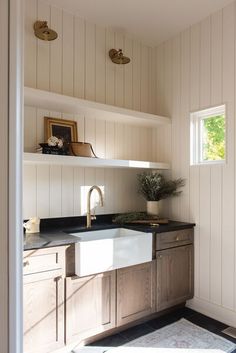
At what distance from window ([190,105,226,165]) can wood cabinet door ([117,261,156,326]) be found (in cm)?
115

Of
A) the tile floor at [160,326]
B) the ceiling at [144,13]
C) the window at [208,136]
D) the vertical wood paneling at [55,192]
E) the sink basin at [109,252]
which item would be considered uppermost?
the ceiling at [144,13]

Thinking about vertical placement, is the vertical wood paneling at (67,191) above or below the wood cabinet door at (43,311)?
above

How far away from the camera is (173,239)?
2535 mm

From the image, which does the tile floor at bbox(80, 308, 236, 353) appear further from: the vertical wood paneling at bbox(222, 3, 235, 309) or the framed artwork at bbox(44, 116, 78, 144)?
the framed artwork at bbox(44, 116, 78, 144)

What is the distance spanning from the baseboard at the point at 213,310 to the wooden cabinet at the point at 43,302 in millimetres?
1397

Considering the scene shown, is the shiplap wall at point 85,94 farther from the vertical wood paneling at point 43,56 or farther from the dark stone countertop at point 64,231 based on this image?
the dark stone countertop at point 64,231

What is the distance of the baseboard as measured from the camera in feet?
7.79

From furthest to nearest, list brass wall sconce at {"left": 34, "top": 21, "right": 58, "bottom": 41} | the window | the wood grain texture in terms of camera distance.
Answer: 1. the window
2. brass wall sconce at {"left": 34, "top": 21, "right": 58, "bottom": 41}
3. the wood grain texture

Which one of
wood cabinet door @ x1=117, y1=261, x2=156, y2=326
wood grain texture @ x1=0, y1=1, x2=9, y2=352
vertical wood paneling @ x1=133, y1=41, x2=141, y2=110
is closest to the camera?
wood grain texture @ x1=0, y1=1, x2=9, y2=352

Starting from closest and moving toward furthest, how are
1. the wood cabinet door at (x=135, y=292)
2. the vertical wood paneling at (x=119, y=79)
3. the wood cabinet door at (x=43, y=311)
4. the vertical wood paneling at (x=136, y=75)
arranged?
the wood cabinet door at (x=43, y=311) → the wood cabinet door at (x=135, y=292) → the vertical wood paneling at (x=119, y=79) → the vertical wood paneling at (x=136, y=75)

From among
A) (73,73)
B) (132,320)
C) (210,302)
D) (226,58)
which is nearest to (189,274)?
(210,302)

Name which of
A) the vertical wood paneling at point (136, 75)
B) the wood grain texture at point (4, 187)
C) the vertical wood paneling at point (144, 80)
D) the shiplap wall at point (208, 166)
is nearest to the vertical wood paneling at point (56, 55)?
the vertical wood paneling at point (136, 75)

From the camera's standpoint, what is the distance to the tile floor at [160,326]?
209 cm

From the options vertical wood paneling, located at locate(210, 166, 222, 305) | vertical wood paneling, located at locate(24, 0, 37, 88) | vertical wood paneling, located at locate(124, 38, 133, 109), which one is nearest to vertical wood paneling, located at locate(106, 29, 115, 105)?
vertical wood paneling, located at locate(124, 38, 133, 109)
